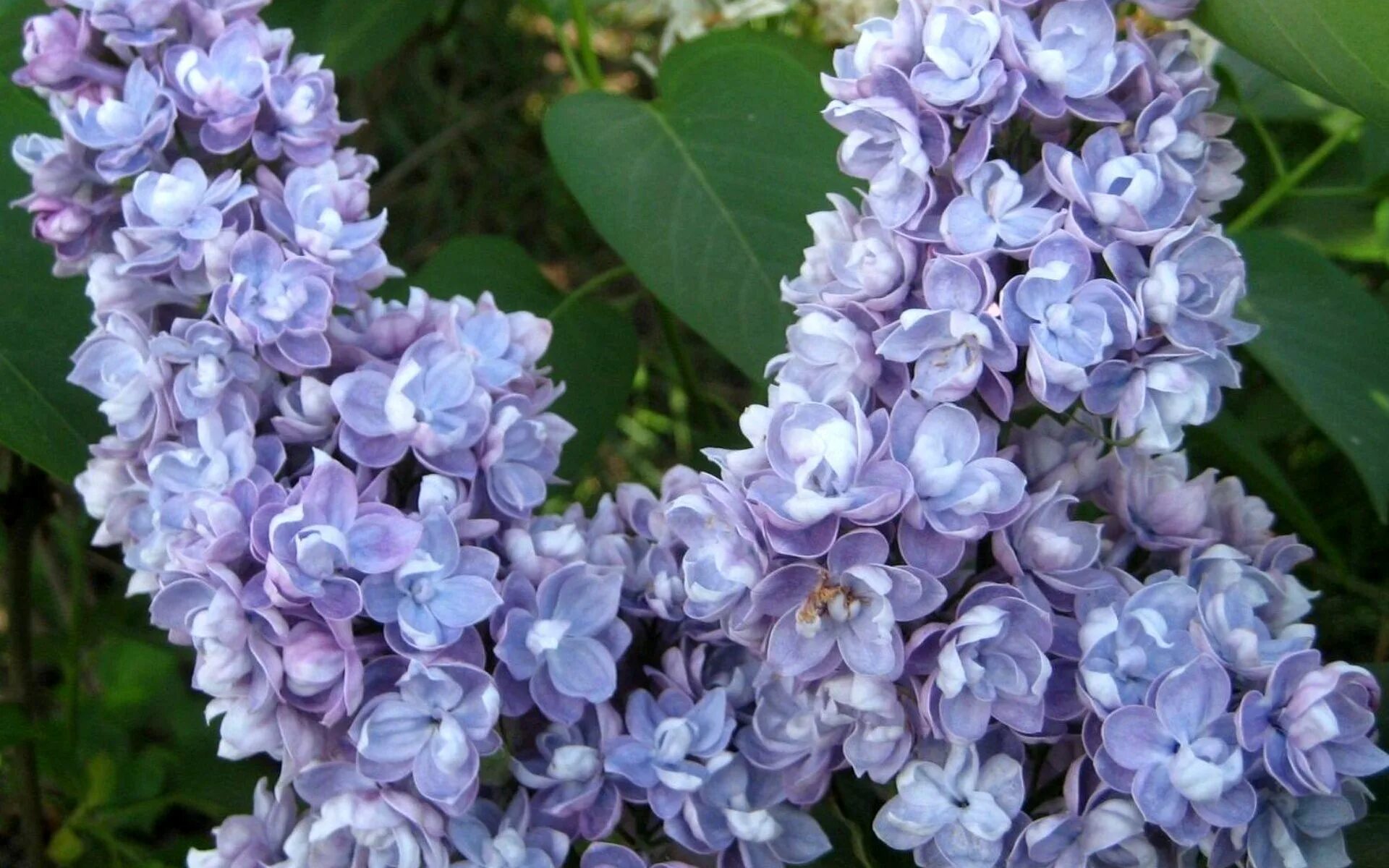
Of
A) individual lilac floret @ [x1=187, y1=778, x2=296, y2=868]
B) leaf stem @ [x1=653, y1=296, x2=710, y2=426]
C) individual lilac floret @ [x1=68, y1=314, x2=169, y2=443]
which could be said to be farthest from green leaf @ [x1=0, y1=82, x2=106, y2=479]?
leaf stem @ [x1=653, y1=296, x2=710, y2=426]

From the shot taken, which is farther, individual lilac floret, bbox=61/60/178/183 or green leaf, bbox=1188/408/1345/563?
green leaf, bbox=1188/408/1345/563

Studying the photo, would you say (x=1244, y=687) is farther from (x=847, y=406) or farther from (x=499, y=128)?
(x=499, y=128)

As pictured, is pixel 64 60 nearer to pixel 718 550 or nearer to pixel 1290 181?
pixel 718 550

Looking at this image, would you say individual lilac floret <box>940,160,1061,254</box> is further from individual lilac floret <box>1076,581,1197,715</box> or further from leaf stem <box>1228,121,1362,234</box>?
leaf stem <box>1228,121,1362,234</box>

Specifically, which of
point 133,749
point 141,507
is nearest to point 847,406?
point 141,507

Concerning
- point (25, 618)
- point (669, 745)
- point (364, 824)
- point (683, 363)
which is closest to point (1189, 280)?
point (669, 745)

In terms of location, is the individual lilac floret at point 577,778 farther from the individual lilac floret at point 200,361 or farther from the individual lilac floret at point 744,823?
the individual lilac floret at point 200,361
